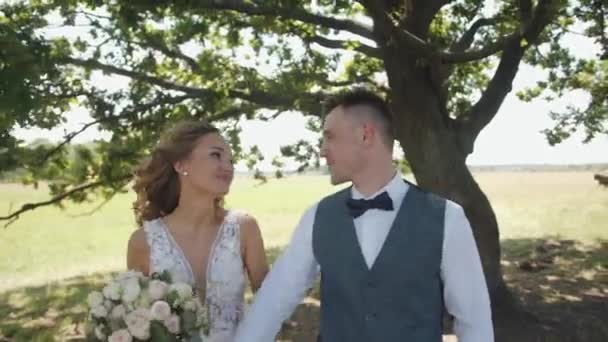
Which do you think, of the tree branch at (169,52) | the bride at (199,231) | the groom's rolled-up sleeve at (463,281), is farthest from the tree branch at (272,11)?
the groom's rolled-up sleeve at (463,281)

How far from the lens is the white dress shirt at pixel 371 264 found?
255cm

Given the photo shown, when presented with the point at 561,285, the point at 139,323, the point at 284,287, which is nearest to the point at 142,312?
the point at 139,323

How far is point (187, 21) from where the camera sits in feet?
27.6

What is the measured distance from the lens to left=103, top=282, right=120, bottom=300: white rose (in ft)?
9.32

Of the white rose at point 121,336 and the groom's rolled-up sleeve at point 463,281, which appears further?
the white rose at point 121,336

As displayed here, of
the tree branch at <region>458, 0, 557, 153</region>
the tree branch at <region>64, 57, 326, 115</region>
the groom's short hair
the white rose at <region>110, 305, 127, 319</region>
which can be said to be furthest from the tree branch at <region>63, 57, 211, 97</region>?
the groom's short hair

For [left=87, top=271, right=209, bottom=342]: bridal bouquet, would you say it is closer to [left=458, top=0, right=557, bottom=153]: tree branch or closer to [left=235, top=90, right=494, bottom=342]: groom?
[left=235, top=90, right=494, bottom=342]: groom

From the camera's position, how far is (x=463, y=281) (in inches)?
100

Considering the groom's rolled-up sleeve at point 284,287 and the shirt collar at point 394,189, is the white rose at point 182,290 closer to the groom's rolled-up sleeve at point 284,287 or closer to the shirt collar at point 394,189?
the groom's rolled-up sleeve at point 284,287

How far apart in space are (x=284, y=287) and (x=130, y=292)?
629 millimetres

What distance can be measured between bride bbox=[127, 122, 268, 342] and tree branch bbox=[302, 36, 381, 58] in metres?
4.68

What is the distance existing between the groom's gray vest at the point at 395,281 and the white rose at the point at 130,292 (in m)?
0.80

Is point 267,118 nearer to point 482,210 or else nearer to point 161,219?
point 482,210

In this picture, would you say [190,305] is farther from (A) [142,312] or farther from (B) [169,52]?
(B) [169,52]
